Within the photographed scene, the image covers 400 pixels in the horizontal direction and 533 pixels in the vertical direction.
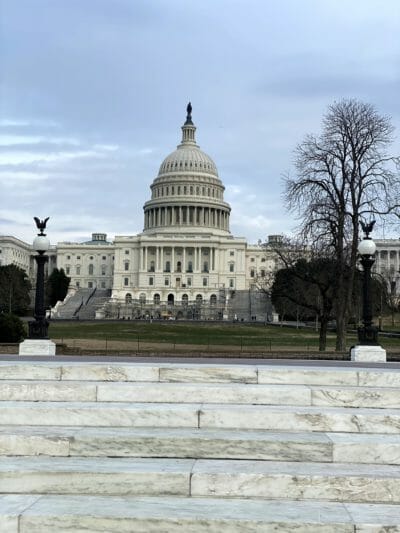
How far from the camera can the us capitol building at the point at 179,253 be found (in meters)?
140

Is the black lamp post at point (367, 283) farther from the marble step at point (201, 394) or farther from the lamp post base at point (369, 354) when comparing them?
the marble step at point (201, 394)

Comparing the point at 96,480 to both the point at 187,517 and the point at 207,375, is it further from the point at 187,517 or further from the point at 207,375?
the point at 207,375

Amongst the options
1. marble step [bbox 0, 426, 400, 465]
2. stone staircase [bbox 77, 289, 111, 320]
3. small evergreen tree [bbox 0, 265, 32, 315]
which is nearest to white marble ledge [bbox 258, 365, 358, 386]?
marble step [bbox 0, 426, 400, 465]

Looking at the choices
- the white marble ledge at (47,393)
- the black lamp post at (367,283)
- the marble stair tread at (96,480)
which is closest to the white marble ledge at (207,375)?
the white marble ledge at (47,393)

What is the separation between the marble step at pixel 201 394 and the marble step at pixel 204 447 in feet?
5.59

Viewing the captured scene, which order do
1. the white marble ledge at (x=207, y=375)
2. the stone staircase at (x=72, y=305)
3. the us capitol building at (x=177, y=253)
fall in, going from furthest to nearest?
1. the us capitol building at (x=177, y=253)
2. the stone staircase at (x=72, y=305)
3. the white marble ledge at (x=207, y=375)

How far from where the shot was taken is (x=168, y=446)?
741 centimetres

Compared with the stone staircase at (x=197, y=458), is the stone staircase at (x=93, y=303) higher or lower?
higher

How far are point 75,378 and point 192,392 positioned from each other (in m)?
2.30

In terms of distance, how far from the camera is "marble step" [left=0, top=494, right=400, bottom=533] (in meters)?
5.69

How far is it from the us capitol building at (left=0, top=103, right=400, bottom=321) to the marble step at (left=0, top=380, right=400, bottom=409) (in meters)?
114

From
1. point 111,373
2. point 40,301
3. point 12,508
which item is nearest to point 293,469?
point 12,508

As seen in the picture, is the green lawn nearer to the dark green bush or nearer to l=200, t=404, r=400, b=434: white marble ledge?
the dark green bush

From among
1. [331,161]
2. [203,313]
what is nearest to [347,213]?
[331,161]
